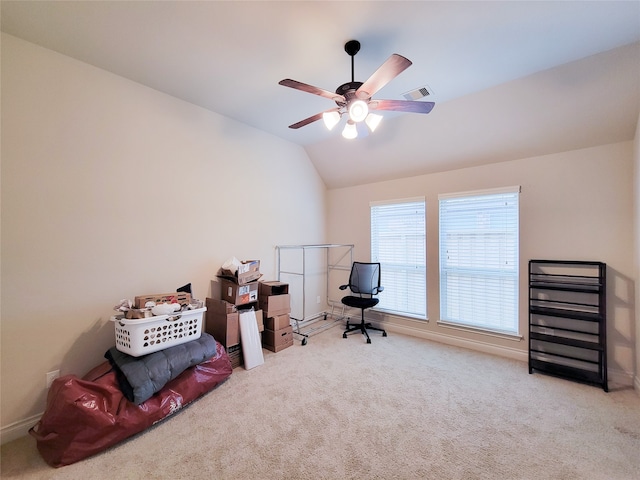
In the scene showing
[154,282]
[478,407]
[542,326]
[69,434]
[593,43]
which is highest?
[593,43]

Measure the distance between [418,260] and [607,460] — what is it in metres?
2.41

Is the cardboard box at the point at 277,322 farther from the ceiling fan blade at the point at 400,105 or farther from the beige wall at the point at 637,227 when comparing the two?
the beige wall at the point at 637,227

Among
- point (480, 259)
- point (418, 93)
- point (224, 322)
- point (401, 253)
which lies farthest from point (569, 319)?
point (224, 322)

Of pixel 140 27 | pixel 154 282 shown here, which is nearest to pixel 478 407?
pixel 154 282

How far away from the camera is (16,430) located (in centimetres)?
184

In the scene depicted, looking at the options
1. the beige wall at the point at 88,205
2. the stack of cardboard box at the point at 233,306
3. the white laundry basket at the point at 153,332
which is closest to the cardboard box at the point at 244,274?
the stack of cardboard box at the point at 233,306

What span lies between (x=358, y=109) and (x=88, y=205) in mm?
2268

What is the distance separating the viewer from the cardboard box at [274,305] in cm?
317

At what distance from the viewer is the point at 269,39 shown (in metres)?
1.90

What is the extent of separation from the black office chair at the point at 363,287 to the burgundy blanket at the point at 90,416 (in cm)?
233

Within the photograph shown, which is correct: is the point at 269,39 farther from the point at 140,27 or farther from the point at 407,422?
the point at 407,422

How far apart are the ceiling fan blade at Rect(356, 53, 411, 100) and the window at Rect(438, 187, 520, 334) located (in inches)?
85.2

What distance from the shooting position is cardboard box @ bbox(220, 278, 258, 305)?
288 centimetres

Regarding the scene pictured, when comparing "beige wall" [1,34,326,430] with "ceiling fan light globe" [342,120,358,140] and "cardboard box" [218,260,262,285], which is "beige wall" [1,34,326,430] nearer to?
"cardboard box" [218,260,262,285]
